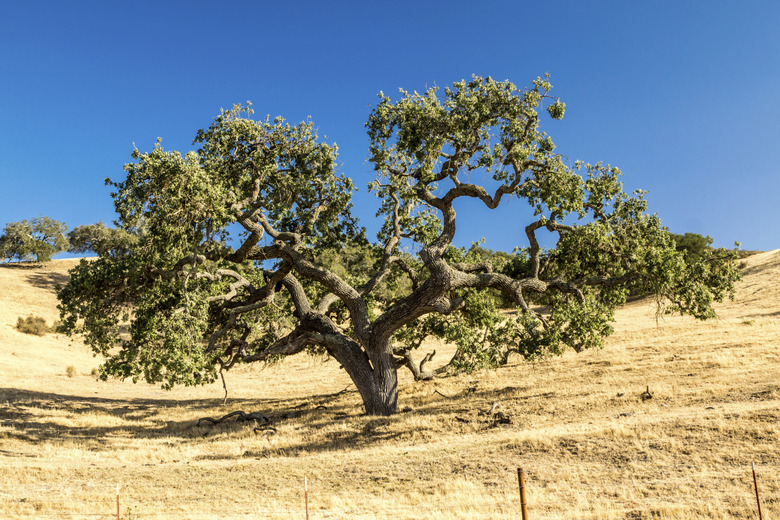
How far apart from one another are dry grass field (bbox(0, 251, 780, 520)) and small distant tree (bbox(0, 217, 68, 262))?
58.0 metres

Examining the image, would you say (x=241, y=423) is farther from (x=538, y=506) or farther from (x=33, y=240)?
(x=33, y=240)

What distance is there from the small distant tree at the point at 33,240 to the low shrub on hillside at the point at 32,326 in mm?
35936

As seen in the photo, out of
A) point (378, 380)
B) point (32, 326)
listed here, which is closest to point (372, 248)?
point (378, 380)

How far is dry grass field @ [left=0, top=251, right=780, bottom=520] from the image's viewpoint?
9695 mm

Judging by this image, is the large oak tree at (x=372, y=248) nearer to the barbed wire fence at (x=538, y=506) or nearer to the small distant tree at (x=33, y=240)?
the barbed wire fence at (x=538, y=506)

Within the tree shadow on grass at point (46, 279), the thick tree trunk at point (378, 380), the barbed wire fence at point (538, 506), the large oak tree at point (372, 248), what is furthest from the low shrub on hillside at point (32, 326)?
the barbed wire fence at point (538, 506)

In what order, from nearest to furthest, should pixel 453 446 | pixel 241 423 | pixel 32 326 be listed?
pixel 453 446 → pixel 241 423 → pixel 32 326

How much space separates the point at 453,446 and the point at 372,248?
9.28 m

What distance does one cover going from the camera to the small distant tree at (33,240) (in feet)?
252

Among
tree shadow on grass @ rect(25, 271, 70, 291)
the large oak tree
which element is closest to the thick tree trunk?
the large oak tree

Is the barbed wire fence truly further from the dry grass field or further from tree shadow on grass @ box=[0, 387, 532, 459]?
tree shadow on grass @ box=[0, 387, 532, 459]

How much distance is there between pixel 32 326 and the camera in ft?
150

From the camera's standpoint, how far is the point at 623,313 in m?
48.1

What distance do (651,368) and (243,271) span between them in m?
17.3
